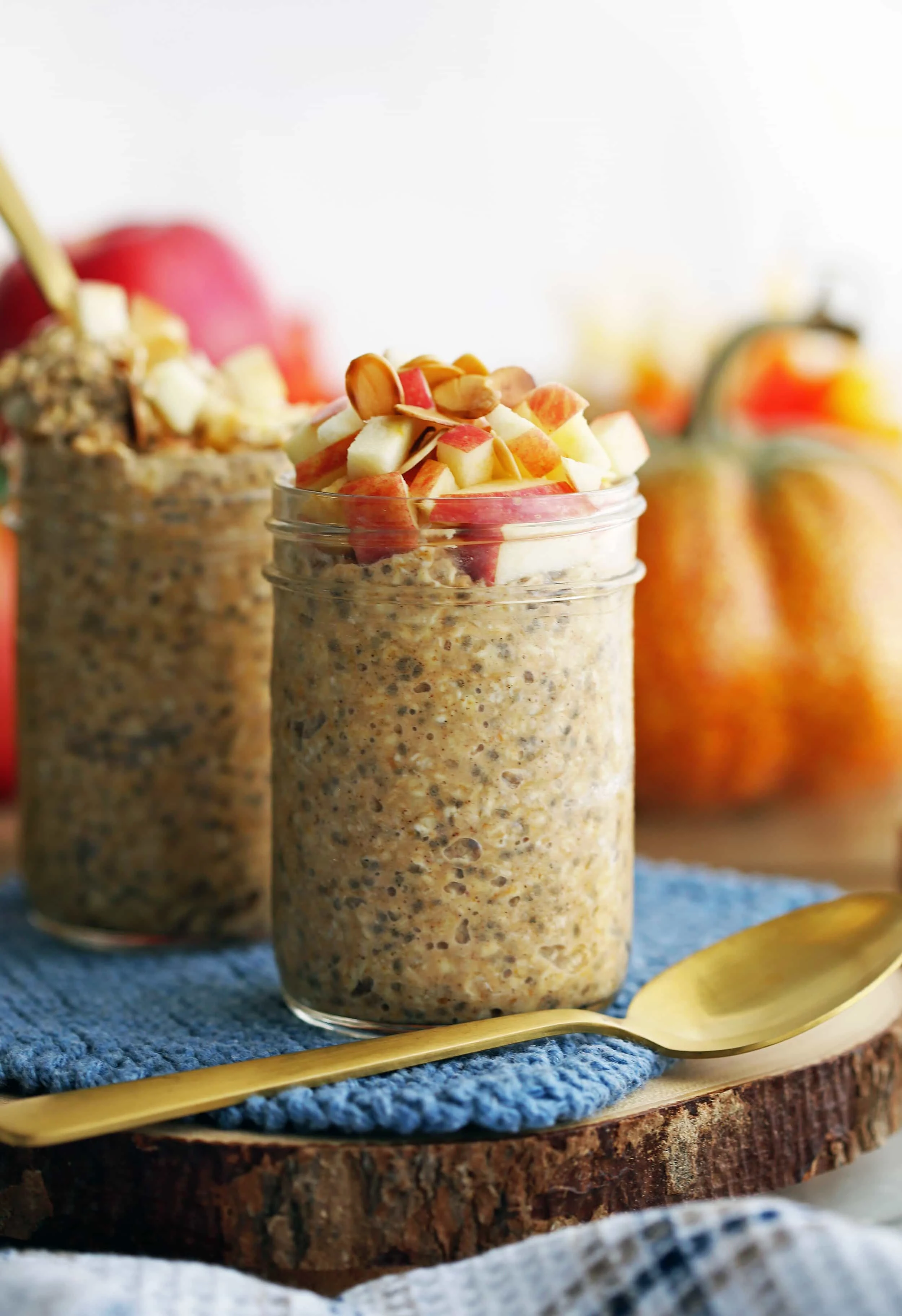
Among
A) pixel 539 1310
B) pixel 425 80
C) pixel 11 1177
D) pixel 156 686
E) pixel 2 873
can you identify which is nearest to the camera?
pixel 539 1310

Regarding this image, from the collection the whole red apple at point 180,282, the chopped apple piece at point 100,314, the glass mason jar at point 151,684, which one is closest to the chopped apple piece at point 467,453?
the glass mason jar at point 151,684

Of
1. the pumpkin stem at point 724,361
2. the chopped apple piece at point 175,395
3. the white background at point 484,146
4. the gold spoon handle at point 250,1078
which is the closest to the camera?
the gold spoon handle at point 250,1078

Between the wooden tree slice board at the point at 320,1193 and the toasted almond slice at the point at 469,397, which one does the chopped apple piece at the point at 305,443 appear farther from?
the wooden tree slice board at the point at 320,1193

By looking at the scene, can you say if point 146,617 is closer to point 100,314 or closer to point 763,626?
point 100,314

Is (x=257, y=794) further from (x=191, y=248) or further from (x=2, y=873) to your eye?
(x=191, y=248)

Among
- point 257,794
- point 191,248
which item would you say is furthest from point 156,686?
point 191,248

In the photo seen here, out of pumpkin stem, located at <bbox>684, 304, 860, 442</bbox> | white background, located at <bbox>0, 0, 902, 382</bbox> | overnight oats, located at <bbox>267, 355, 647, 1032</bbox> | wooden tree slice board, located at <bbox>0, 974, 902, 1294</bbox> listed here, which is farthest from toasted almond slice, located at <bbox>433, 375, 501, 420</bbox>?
white background, located at <bbox>0, 0, 902, 382</bbox>
